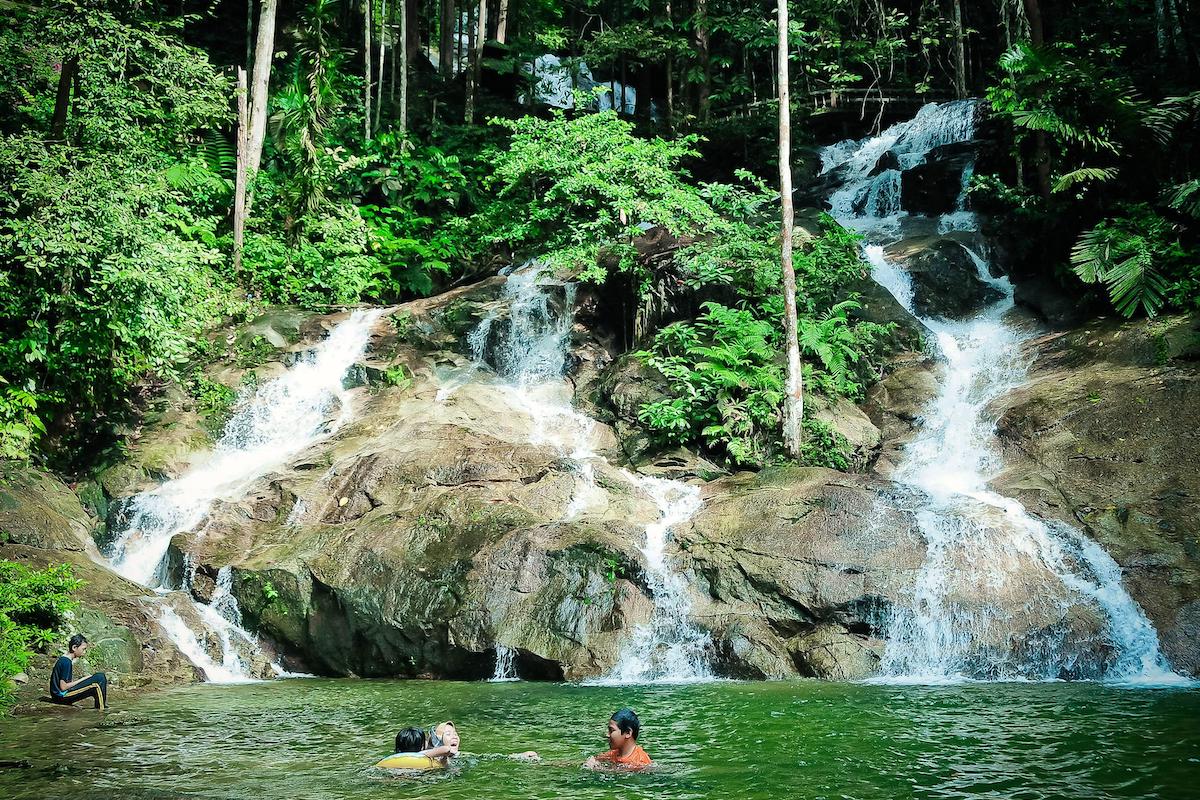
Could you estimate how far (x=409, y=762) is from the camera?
21.4 ft

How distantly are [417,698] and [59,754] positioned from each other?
359 centimetres

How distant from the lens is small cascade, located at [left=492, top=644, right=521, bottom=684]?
11219 millimetres

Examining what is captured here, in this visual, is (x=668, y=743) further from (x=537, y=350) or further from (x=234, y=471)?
(x=537, y=350)

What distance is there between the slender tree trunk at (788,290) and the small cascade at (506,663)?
6.04 meters

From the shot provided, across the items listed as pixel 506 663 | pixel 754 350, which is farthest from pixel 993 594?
pixel 754 350

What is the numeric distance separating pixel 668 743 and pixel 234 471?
1075cm

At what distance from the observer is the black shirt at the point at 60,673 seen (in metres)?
9.27

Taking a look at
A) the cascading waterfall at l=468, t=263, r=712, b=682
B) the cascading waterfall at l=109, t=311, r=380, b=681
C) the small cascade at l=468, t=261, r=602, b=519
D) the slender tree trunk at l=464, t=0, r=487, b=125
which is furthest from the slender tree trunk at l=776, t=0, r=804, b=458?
the slender tree trunk at l=464, t=0, r=487, b=125

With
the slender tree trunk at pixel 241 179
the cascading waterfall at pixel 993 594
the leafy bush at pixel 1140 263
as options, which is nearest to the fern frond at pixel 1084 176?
the leafy bush at pixel 1140 263

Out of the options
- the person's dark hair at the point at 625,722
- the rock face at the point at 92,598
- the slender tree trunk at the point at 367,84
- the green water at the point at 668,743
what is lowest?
the green water at the point at 668,743

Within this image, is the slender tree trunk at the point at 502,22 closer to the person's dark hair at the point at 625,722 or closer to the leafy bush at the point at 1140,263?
the leafy bush at the point at 1140,263

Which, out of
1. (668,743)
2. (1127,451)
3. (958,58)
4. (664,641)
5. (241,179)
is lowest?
(668,743)

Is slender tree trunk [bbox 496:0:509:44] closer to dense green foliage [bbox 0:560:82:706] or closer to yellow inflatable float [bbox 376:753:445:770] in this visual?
dense green foliage [bbox 0:560:82:706]

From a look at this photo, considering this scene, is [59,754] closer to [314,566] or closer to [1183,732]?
[314,566]
